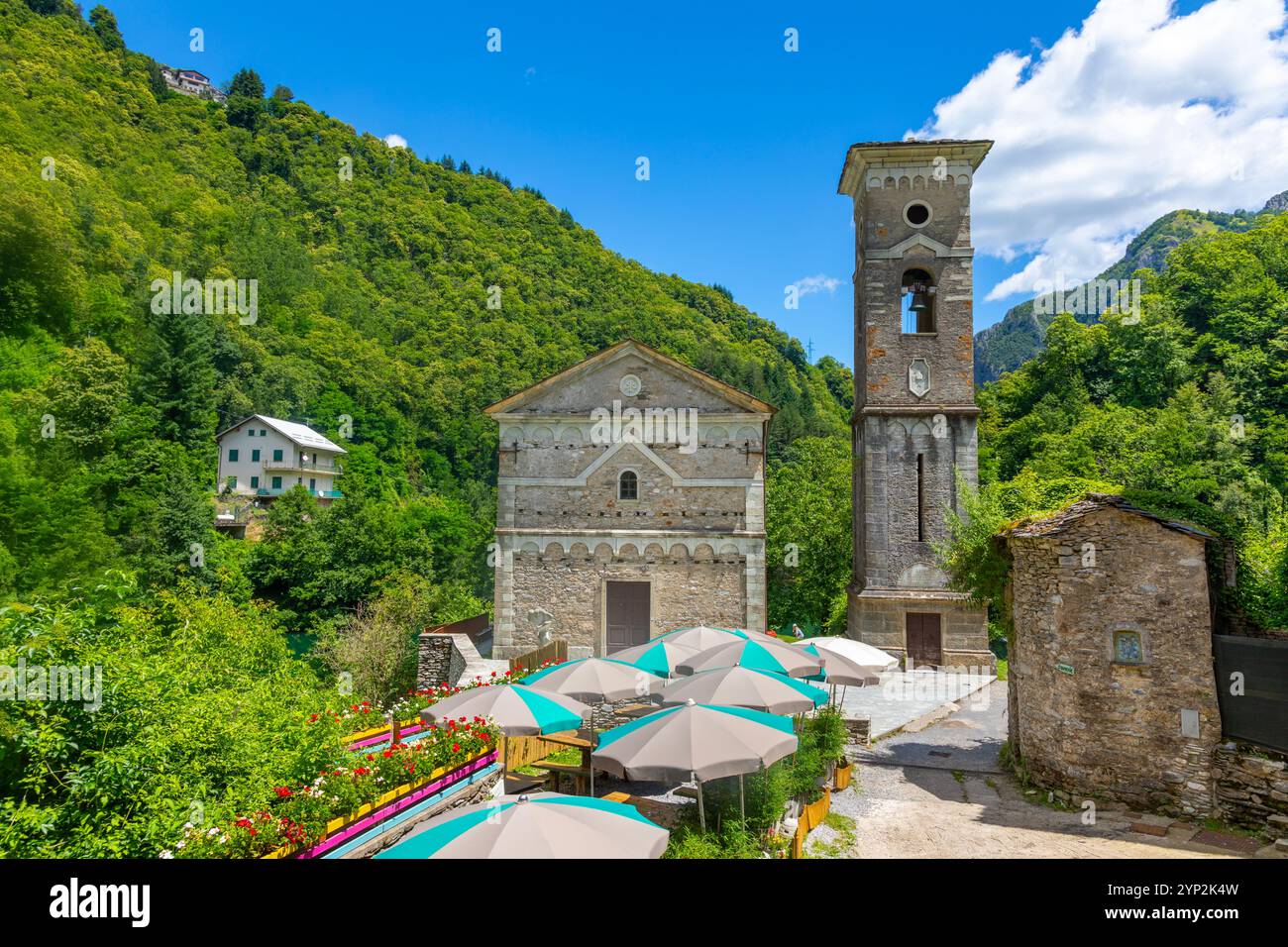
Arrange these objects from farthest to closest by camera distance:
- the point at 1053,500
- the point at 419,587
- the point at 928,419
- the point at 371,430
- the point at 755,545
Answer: the point at 371,430
the point at 419,587
the point at 928,419
the point at 755,545
the point at 1053,500

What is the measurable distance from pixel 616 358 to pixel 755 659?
11684 mm

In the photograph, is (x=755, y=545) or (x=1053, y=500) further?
(x=755, y=545)

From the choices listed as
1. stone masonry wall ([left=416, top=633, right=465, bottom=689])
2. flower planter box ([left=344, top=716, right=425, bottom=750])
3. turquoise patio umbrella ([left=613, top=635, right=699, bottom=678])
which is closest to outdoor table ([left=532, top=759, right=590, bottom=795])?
turquoise patio umbrella ([left=613, top=635, right=699, bottom=678])

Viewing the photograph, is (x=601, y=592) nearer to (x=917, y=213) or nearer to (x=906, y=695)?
(x=906, y=695)

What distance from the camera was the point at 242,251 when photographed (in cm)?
6912

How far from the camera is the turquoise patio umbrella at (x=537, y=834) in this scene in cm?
534

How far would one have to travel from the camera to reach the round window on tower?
23.9m

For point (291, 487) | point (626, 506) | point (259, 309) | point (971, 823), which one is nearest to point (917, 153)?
point (626, 506)

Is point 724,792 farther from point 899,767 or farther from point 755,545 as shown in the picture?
point 755,545

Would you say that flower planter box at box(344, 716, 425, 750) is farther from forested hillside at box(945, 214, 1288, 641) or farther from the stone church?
forested hillside at box(945, 214, 1288, 641)

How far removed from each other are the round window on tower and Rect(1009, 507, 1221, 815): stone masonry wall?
15.5 m

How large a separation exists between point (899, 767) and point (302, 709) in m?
10.8

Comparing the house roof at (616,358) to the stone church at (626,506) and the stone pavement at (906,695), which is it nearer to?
the stone church at (626,506)

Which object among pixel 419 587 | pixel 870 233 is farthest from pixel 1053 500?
pixel 419 587
